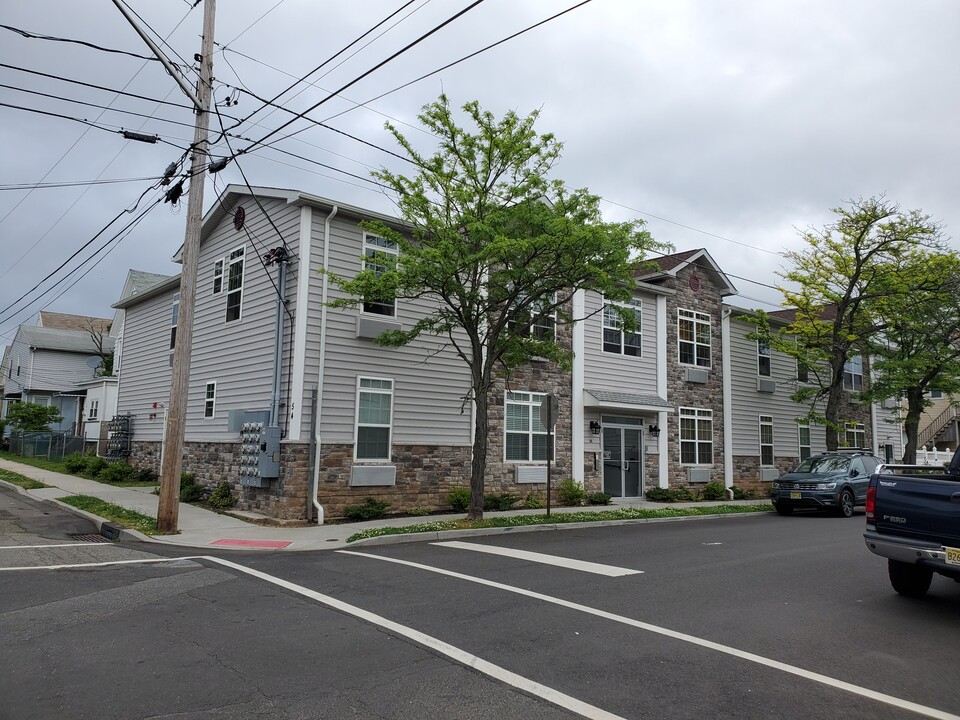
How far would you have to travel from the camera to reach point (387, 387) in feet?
53.9

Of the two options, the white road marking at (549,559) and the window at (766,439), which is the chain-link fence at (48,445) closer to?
the white road marking at (549,559)

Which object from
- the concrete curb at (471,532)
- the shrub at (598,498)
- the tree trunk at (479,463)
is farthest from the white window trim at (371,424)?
the shrub at (598,498)

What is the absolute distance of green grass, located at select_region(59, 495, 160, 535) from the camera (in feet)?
43.0

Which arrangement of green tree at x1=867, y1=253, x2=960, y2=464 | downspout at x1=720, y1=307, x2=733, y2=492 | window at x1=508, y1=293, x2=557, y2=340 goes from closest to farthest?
window at x1=508, y1=293, x2=557, y2=340
green tree at x1=867, y1=253, x2=960, y2=464
downspout at x1=720, y1=307, x2=733, y2=492

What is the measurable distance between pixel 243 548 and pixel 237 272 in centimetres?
848

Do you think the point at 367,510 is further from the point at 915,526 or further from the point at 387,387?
the point at 915,526

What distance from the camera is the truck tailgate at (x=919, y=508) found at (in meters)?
7.04

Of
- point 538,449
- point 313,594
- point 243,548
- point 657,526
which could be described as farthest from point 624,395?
point 313,594

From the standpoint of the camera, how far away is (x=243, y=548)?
38.1 feet

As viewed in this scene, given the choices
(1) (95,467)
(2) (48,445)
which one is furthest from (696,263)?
(2) (48,445)

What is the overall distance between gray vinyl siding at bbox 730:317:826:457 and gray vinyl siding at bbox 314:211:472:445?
1161cm

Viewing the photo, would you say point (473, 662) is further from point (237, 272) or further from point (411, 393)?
point (237, 272)

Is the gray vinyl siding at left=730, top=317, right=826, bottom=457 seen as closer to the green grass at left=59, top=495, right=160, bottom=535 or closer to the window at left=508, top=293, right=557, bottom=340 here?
the window at left=508, top=293, right=557, bottom=340

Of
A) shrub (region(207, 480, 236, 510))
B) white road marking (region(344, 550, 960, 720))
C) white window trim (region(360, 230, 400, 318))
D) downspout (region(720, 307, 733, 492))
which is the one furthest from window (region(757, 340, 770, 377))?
white road marking (region(344, 550, 960, 720))
